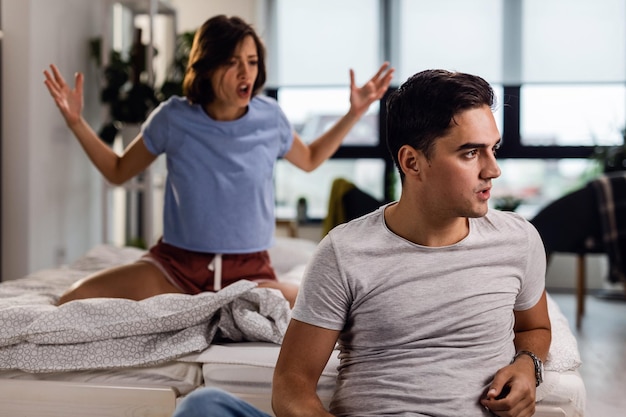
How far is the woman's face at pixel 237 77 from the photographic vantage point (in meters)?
2.40

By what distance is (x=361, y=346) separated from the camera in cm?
153

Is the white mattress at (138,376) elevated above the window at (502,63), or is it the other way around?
the window at (502,63)

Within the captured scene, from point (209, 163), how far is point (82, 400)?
0.78m

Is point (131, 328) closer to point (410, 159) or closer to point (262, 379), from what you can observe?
point (262, 379)

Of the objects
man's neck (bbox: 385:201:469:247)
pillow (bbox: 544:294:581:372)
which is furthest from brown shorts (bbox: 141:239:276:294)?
man's neck (bbox: 385:201:469:247)

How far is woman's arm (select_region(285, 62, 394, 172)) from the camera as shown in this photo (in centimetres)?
264

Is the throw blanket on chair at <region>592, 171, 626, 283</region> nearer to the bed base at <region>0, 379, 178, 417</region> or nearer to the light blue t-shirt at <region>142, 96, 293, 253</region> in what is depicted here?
the light blue t-shirt at <region>142, 96, 293, 253</region>

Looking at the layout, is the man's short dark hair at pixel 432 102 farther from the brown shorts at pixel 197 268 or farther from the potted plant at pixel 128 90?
the potted plant at pixel 128 90

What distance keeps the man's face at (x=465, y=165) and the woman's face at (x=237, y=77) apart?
1.00 meters

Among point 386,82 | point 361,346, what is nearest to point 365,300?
point 361,346

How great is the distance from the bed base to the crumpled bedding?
50mm

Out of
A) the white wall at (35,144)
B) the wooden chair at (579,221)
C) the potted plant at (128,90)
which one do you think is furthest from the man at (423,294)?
the potted plant at (128,90)

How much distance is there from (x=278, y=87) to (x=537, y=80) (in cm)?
190

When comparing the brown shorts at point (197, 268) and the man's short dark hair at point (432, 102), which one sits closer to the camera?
the man's short dark hair at point (432, 102)
